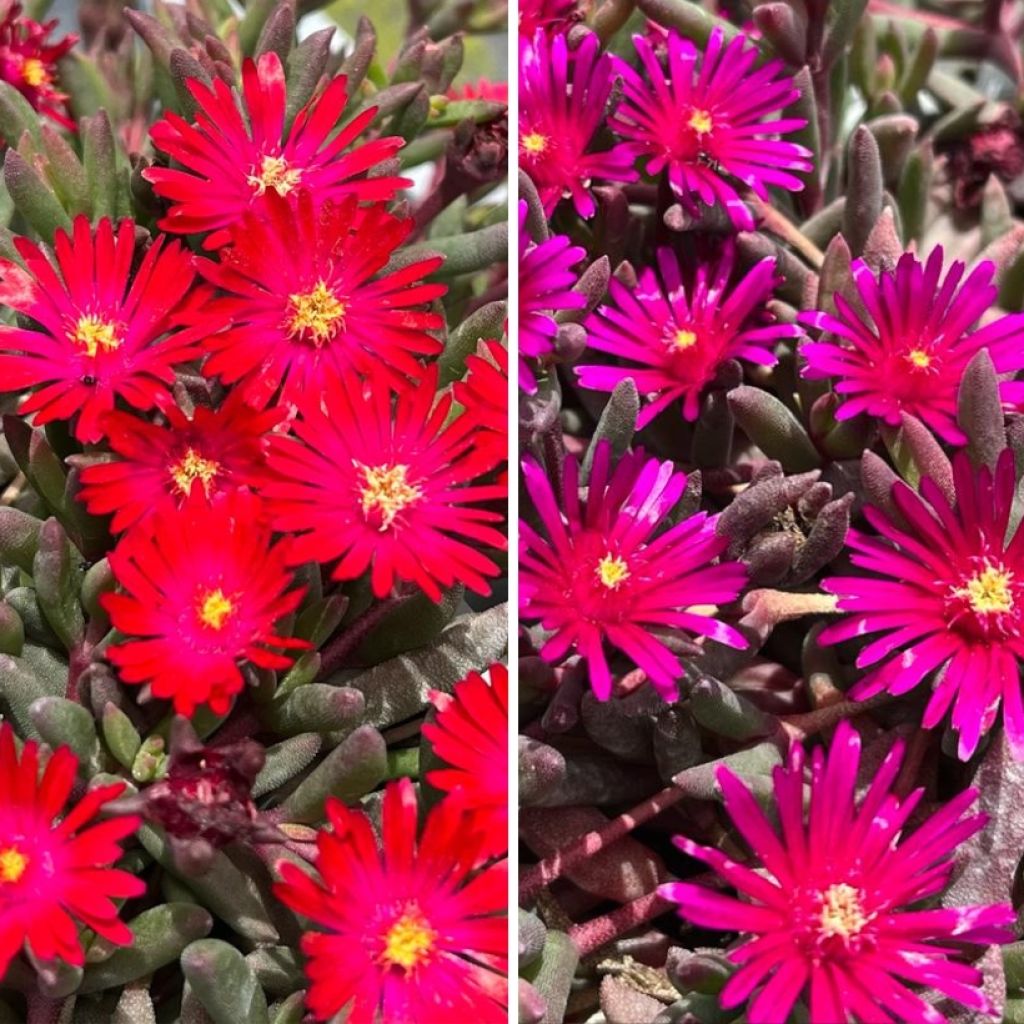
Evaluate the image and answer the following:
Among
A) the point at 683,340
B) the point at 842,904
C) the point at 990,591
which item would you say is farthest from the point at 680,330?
the point at 842,904

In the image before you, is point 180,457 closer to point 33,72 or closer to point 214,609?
point 214,609

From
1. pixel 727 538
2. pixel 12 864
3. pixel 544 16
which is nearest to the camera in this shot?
pixel 12 864

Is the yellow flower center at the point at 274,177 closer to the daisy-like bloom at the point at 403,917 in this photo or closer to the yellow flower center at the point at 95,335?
the yellow flower center at the point at 95,335

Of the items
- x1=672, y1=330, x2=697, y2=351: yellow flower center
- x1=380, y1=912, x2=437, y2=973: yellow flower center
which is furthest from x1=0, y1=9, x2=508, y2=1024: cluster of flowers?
x1=672, y1=330, x2=697, y2=351: yellow flower center

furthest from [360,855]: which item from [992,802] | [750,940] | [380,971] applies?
[992,802]

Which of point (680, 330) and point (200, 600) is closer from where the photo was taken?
point (200, 600)

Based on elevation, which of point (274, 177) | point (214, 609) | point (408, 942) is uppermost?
point (274, 177)
